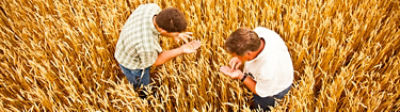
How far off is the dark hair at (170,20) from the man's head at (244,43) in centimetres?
24

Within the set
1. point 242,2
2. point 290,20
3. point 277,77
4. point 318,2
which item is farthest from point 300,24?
point 277,77

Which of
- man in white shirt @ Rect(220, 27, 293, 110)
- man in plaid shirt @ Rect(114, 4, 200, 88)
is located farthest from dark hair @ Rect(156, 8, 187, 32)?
man in white shirt @ Rect(220, 27, 293, 110)

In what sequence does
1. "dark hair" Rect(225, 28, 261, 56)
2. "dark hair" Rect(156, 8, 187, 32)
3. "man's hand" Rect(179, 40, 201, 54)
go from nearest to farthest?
"dark hair" Rect(225, 28, 261, 56)
"dark hair" Rect(156, 8, 187, 32)
"man's hand" Rect(179, 40, 201, 54)

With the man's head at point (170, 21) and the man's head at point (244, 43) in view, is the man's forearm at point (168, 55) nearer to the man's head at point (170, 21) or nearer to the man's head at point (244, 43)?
the man's head at point (170, 21)

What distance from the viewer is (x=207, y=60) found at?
4.52 feet

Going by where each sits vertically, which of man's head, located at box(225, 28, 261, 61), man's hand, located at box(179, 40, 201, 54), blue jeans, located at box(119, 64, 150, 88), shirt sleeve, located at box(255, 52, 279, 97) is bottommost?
blue jeans, located at box(119, 64, 150, 88)

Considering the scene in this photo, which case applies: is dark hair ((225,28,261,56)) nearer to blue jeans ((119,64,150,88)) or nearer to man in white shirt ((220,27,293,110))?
man in white shirt ((220,27,293,110))

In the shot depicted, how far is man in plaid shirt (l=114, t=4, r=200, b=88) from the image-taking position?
1105mm

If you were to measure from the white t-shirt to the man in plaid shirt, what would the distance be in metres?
0.32

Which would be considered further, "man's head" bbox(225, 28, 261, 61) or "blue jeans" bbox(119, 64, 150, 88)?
"blue jeans" bbox(119, 64, 150, 88)

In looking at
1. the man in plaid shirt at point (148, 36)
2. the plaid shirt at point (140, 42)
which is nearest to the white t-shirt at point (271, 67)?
the man in plaid shirt at point (148, 36)

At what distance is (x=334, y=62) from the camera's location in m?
1.47

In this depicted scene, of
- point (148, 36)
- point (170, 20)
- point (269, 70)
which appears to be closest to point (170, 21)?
A: point (170, 20)

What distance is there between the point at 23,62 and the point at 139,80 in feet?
2.51
